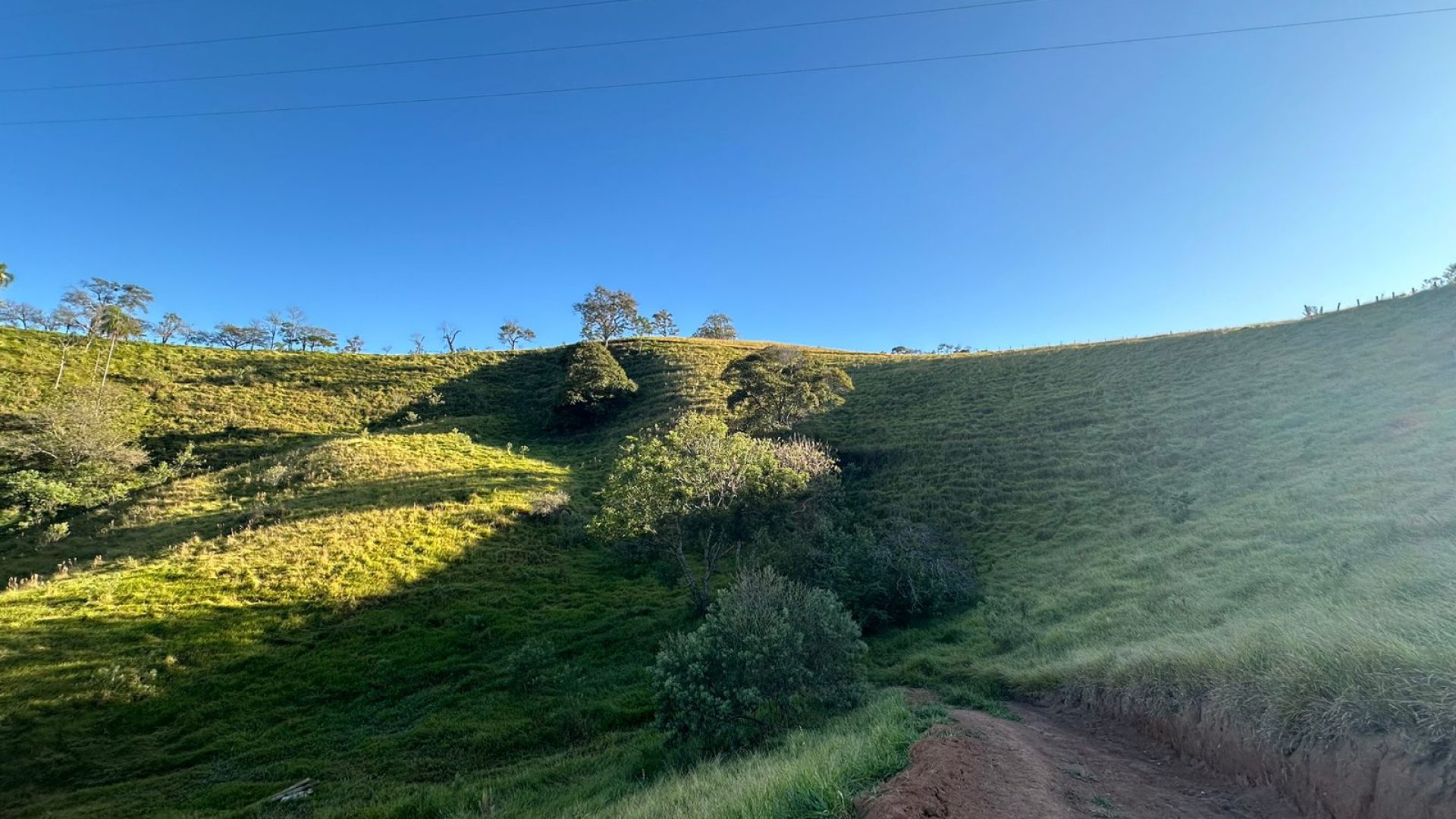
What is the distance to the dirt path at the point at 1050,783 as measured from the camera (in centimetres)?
534

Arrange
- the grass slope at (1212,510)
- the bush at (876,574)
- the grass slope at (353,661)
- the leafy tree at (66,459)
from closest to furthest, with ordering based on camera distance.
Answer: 1. the grass slope at (1212,510)
2. the grass slope at (353,661)
3. the bush at (876,574)
4. the leafy tree at (66,459)

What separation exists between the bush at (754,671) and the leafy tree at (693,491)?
7.59 metres

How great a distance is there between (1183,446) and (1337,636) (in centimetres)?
2513

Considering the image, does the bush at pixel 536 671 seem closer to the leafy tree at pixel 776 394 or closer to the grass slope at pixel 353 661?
the grass slope at pixel 353 661

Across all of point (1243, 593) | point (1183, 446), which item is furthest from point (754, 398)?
point (1243, 593)

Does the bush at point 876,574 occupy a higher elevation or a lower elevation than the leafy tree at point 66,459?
lower

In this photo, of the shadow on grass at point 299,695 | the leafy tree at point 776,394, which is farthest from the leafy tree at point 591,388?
the shadow on grass at point 299,695

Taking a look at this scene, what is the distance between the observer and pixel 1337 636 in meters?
7.17

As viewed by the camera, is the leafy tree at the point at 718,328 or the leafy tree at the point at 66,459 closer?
the leafy tree at the point at 66,459

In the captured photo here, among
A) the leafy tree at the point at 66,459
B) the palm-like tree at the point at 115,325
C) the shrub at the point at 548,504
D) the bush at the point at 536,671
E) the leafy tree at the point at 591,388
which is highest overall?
the palm-like tree at the point at 115,325

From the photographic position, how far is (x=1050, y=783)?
21.3ft

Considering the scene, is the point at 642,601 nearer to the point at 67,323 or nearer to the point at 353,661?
the point at 353,661

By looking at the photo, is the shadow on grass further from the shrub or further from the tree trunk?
the tree trunk

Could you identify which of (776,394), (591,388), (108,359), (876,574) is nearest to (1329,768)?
(876,574)
